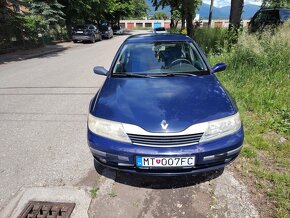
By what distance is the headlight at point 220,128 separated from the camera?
255 cm

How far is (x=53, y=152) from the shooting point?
3822mm

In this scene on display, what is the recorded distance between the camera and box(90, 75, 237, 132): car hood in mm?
2590

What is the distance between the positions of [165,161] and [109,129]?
65cm

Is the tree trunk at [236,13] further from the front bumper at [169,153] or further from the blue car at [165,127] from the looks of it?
the front bumper at [169,153]

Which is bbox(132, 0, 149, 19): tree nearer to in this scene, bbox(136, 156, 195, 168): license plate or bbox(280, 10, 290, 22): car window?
bbox(280, 10, 290, 22): car window

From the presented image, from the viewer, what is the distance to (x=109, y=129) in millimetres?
2641

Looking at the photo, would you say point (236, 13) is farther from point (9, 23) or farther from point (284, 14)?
point (9, 23)

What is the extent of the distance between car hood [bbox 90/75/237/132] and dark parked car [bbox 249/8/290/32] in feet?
29.7

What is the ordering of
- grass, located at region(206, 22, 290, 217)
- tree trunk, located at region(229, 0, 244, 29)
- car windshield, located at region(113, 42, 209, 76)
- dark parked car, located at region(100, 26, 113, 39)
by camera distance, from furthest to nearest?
dark parked car, located at region(100, 26, 113, 39) < tree trunk, located at region(229, 0, 244, 29) < car windshield, located at region(113, 42, 209, 76) < grass, located at region(206, 22, 290, 217)

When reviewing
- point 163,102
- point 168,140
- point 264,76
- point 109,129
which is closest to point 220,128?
point 168,140

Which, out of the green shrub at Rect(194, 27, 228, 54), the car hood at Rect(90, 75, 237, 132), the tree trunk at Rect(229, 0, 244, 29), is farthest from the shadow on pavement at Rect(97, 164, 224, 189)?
the tree trunk at Rect(229, 0, 244, 29)

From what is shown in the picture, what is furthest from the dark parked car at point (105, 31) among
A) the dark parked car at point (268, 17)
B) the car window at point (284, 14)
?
the car window at point (284, 14)

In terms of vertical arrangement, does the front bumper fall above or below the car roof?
below

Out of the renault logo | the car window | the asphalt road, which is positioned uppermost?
the car window
